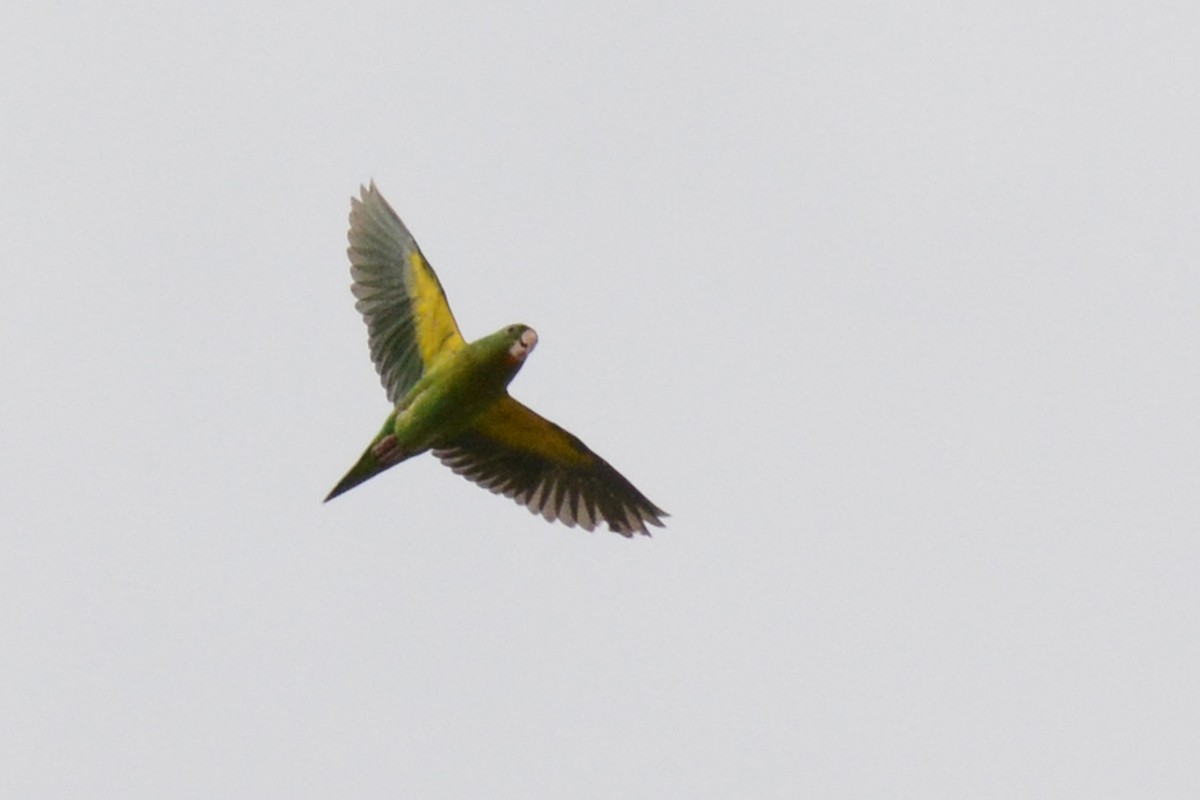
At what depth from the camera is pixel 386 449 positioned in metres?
14.4

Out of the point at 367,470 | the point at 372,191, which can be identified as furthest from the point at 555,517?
the point at 372,191

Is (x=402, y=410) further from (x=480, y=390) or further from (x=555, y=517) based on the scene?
(x=555, y=517)

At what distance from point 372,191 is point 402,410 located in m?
2.35

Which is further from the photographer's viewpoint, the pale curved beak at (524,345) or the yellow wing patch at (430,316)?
the yellow wing patch at (430,316)

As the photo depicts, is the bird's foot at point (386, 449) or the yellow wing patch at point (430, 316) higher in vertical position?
the yellow wing patch at point (430, 316)

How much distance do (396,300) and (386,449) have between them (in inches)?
53.6

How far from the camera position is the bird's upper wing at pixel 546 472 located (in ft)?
49.1

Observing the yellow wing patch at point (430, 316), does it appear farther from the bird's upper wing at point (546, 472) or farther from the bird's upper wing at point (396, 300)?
the bird's upper wing at point (546, 472)

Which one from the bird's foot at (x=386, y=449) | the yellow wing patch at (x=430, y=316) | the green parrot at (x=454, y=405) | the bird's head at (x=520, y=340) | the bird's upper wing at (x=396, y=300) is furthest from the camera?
the bird's upper wing at (x=396, y=300)

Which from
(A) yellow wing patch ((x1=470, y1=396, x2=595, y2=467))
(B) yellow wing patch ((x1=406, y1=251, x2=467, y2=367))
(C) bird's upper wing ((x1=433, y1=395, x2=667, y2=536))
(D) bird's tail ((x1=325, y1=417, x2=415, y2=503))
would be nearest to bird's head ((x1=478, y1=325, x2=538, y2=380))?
(A) yellow wing patch ((x1=470, y1=396, x2=595, y2=467))

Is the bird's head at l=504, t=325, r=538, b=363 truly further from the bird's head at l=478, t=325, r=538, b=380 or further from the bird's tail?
the bird's tail

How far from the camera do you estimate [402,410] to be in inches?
566

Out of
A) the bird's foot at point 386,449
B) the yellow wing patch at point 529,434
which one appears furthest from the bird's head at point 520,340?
the bird's foot at point 386,449

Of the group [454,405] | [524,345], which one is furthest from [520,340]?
[454,405]
